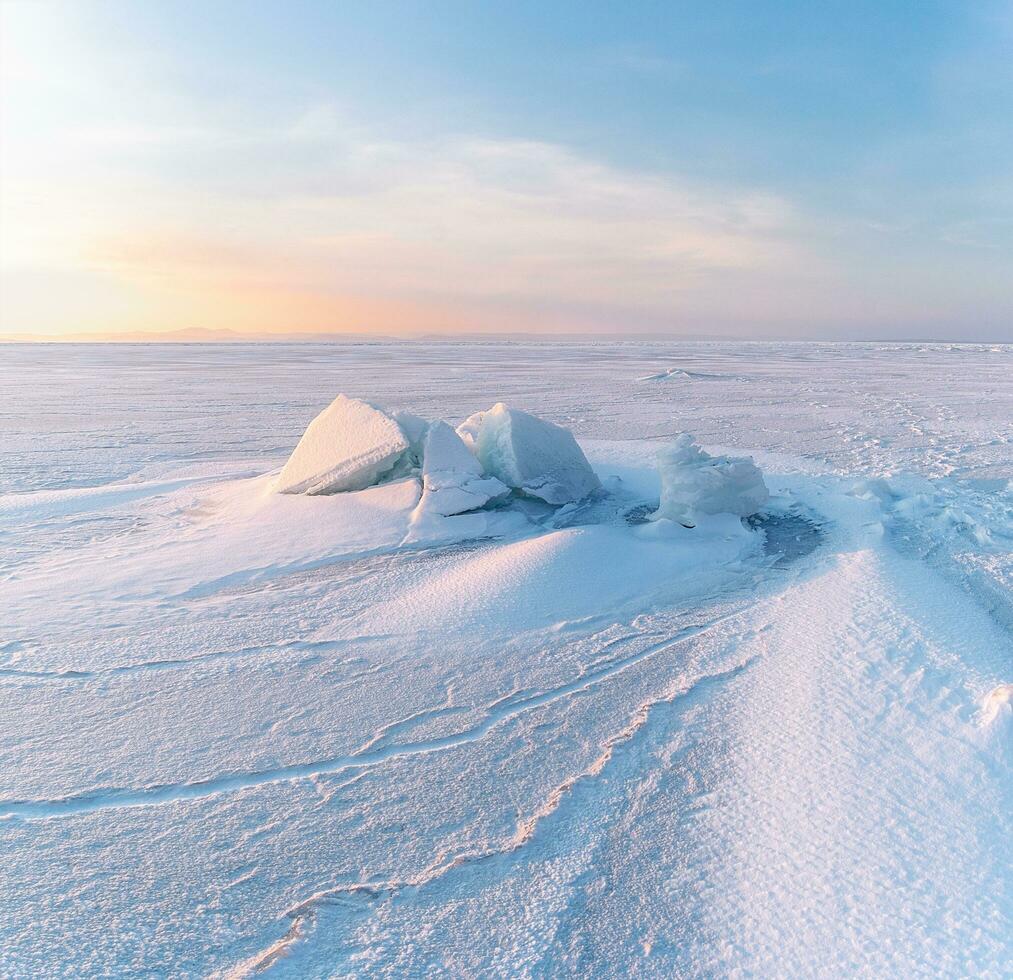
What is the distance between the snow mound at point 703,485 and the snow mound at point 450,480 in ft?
4.25

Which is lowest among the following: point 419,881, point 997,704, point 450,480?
point 419,881

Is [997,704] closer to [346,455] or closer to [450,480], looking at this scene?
[450,480]

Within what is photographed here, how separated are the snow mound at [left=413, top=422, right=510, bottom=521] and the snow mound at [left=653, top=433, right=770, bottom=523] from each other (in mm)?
1296

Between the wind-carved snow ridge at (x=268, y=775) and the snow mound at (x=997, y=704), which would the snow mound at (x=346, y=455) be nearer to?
the wind-carved snow ridge at (x=268, y=775)

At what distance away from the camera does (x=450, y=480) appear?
5.78 m

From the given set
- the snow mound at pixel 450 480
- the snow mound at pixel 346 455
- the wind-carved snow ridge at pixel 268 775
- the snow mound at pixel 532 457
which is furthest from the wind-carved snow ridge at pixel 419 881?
the snow mound at pixel 346 455

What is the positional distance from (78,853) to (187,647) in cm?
146

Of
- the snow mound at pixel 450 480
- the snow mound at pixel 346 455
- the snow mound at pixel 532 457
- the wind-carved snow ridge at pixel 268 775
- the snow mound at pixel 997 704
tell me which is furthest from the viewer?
the snow mound at pixel 532 457

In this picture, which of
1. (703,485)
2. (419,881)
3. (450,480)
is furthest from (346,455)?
(419,881)

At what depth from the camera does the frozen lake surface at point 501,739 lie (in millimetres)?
2000

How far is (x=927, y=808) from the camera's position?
96.0 inches

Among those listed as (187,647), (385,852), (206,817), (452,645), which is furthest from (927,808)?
(187,647)

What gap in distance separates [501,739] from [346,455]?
3.49 metres

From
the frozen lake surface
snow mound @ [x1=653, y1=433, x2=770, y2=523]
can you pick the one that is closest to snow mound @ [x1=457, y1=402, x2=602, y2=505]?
the frozen lake surface
